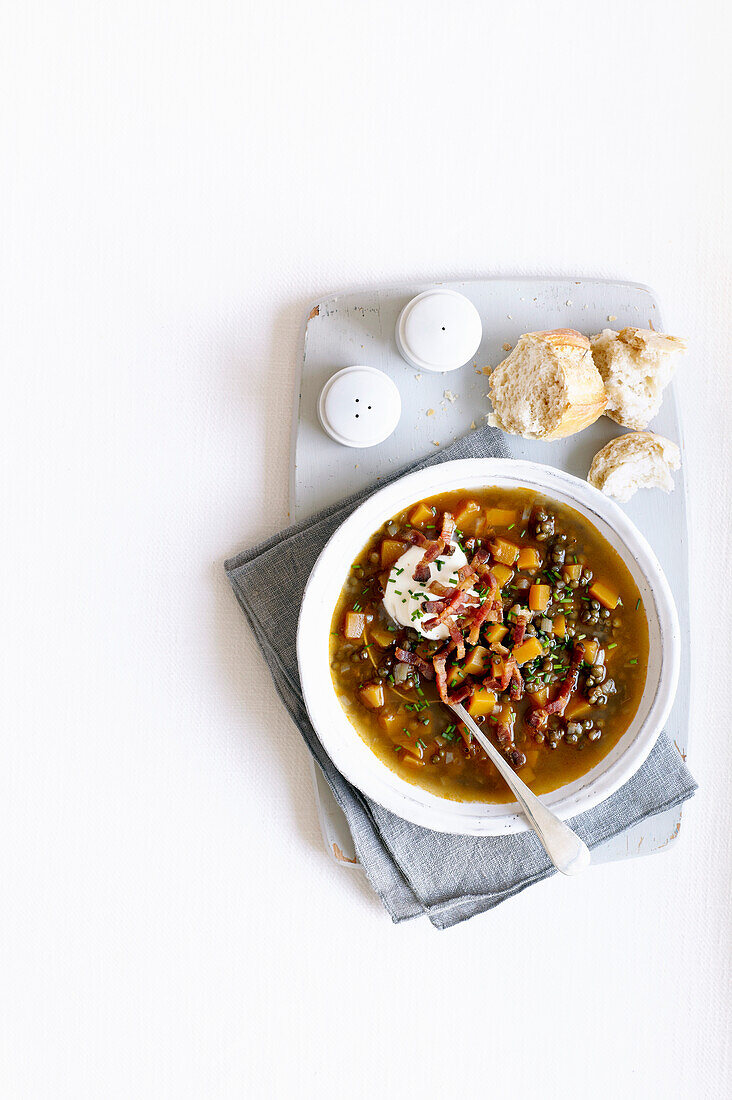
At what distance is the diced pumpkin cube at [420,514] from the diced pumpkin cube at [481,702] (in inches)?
15.7

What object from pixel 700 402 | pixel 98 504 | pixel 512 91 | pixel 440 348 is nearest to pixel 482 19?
pixel 512 91

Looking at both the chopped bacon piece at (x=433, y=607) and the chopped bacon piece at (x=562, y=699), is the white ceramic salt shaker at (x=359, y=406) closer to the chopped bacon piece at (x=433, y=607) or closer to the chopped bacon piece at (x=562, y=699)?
the chopped bacon piece at (x=433, y=607)

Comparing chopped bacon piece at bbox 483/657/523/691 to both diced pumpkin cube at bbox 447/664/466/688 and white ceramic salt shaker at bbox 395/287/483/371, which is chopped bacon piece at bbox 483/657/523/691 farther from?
white ceramic salt shaker at bbox 395/287/483/371

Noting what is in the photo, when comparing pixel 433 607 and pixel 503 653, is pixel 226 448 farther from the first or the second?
pixel 503 653

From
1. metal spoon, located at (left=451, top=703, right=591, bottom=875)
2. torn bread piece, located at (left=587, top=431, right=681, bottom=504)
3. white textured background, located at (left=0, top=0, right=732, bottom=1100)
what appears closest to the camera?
metal spoon, located at (left=451, top=703, right=591, bottom=875)

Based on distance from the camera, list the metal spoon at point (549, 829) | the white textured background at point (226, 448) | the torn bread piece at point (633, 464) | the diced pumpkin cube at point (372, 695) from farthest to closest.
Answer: the white textured background at point (226, 448)
the torn bread piece at point (633, 464)
the diced pumpkin cube at point (372, 695)
the metal spoon at point (549, 829)

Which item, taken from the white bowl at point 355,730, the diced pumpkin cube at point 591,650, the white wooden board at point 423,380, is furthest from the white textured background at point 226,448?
the diced pumpkin cube at point 591,650

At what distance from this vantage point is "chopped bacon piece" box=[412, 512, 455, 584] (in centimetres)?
174

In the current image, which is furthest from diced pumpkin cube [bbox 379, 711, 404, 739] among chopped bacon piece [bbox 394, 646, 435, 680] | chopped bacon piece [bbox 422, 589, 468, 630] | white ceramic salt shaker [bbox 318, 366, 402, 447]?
white ceramic salt shaker [bbox 318, 366, 402, 447]

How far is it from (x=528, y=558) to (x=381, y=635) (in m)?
0.38

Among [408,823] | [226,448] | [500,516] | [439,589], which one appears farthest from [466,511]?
[408,823]

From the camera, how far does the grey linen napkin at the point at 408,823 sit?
192 centimetres

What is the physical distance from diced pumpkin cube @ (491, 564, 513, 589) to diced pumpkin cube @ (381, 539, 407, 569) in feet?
0.70

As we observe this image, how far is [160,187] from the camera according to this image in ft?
6.71
